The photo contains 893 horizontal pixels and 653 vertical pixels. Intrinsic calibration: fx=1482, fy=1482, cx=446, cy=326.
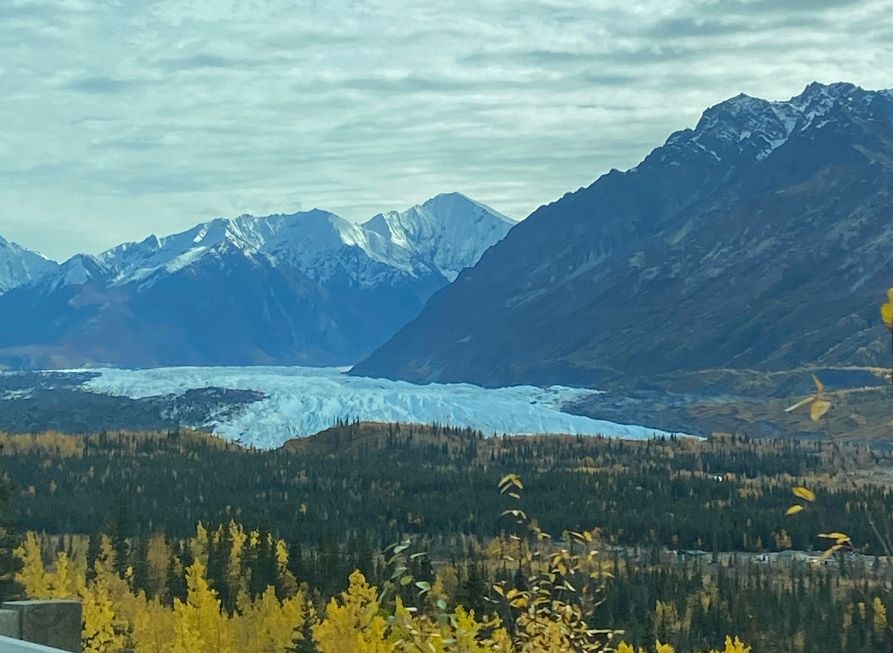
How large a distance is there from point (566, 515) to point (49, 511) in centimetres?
6698

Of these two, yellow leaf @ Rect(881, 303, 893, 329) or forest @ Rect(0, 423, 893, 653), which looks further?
forest @ Rect(0, 423, 893, 653)

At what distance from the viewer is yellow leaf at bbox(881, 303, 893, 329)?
6373 mm

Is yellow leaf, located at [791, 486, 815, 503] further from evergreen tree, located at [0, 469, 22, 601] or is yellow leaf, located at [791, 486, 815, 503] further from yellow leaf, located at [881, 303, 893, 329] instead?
evergreen tree, located at [0, 469, 22, 601]

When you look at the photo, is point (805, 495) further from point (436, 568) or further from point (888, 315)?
point (436, 568)

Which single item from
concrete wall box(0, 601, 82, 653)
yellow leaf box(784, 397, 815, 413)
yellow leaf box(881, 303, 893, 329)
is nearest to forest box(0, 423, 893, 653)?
A: concrete wall box(0, 601, 82, 653)

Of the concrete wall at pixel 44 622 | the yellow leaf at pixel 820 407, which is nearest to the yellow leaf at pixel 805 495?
the yellow leaf at pixel 820 407

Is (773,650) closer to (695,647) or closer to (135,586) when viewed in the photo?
(695,647)

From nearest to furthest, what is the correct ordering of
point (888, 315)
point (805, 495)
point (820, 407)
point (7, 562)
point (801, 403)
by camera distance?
point (888, 315) < point (805, 495) < point (820, 407) < point (801, 403) < point (7, 562)

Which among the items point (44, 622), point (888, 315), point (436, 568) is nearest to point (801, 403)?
point (888, 315)

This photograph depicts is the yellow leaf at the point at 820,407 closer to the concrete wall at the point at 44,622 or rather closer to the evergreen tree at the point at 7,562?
the concrete wall at the point at 44,622

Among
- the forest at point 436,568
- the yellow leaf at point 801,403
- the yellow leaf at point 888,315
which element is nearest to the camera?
the yellow leaf at point 888,315

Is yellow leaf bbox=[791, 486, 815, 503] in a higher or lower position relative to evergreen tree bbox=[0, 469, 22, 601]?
higher

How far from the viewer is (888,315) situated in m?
6.41

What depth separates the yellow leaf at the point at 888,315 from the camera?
637 cm
